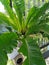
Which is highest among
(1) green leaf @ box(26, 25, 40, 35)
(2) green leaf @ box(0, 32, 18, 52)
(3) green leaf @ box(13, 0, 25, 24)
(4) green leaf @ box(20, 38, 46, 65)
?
(3) green leaf @ box(13, 0, 25, 24)

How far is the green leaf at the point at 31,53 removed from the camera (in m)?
1.10

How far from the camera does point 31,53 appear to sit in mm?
1151

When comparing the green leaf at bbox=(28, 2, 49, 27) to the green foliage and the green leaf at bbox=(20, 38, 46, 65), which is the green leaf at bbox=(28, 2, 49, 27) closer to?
the green foliage

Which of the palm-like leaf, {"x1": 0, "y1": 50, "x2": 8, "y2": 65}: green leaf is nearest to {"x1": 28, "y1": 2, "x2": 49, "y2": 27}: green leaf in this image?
the palm-like leaf

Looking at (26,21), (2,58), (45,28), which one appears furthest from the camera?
(26,21)

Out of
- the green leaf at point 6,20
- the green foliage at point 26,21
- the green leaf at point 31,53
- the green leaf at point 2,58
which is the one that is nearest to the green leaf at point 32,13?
the green foliage at point 26,21

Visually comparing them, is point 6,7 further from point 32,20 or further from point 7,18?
point 32,20

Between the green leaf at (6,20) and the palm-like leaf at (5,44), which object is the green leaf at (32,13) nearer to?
the green leaf at (6,20)

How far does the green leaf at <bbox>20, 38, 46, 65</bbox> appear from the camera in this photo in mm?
1102

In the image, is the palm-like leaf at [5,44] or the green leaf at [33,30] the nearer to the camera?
the palm-like leaf at [5,44]

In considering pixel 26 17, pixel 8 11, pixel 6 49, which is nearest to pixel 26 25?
pixel 26 17

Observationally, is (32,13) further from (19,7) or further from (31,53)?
(31,53)

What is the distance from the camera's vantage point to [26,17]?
1493mm

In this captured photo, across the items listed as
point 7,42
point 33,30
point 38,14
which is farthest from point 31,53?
point 38,14
